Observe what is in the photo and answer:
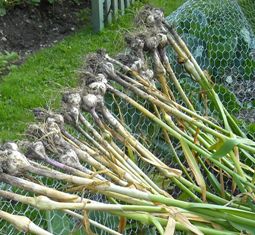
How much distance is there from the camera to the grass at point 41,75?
375 cm

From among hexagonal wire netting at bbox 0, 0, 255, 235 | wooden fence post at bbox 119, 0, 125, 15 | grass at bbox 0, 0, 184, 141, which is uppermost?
hexagonal wire netting at bbox 0, 0, 255, 235

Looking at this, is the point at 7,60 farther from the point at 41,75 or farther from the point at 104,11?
the point at 104,11

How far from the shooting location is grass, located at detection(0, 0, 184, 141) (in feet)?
12.3

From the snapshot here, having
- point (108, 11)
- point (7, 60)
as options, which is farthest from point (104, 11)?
point (7, 60)

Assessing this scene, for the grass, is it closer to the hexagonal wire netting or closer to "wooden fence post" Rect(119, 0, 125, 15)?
"wooden fence post" Rect(119, 0, 125, 15)

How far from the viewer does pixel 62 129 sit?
1.79 metres

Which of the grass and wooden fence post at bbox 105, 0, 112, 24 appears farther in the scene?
wooden fence post at bbox 105, 0, 112, 24

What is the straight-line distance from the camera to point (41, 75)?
171 inches

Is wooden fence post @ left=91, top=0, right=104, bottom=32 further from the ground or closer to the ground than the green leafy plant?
further from the ground

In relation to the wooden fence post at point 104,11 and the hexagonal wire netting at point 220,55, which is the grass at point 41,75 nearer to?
the wooden fence post at point 104,11

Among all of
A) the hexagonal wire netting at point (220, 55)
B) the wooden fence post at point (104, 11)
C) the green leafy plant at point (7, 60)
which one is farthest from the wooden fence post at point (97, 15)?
the hexagonal wire netting at point (220, 55)

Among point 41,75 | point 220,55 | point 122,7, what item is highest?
point 220,55

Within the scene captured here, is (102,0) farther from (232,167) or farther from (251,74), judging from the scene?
(232,167)

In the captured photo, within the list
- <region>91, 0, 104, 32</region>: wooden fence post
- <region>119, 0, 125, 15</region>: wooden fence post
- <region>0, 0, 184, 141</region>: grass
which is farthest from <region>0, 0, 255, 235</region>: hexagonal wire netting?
<region>119, 0, 125, 15</region>: wooden fence post
